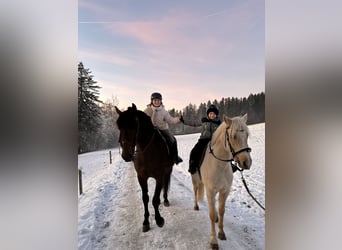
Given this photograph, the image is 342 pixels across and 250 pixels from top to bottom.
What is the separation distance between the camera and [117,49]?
55.5 inches

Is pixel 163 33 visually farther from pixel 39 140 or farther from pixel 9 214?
pixel 9 214

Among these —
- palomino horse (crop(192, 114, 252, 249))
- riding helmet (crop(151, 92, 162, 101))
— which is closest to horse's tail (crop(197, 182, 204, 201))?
palomino horse (crop(192, 114, 252, 249))

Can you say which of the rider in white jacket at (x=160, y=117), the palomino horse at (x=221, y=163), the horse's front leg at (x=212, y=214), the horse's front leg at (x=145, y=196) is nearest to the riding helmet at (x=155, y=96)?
the rider in white jacket at (x=160, y=117)

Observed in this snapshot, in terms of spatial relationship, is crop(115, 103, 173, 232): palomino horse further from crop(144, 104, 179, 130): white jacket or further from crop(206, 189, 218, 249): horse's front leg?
crop(206, 189, 218, 249): horse's front leg

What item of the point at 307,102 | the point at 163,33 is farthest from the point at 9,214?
the point at 307,102

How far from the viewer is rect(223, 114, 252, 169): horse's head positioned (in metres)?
1.26

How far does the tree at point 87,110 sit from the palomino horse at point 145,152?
13 cm

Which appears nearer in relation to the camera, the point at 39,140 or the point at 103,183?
the point at 39,140

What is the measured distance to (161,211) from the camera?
1.50 m

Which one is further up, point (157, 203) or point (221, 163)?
point (221, 163)

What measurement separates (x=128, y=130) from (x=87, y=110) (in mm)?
239

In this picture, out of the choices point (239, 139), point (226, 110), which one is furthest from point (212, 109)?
Answer: point (239, 139)

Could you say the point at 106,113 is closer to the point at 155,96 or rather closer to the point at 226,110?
the point at 155,96

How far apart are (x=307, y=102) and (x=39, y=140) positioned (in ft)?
3.99
